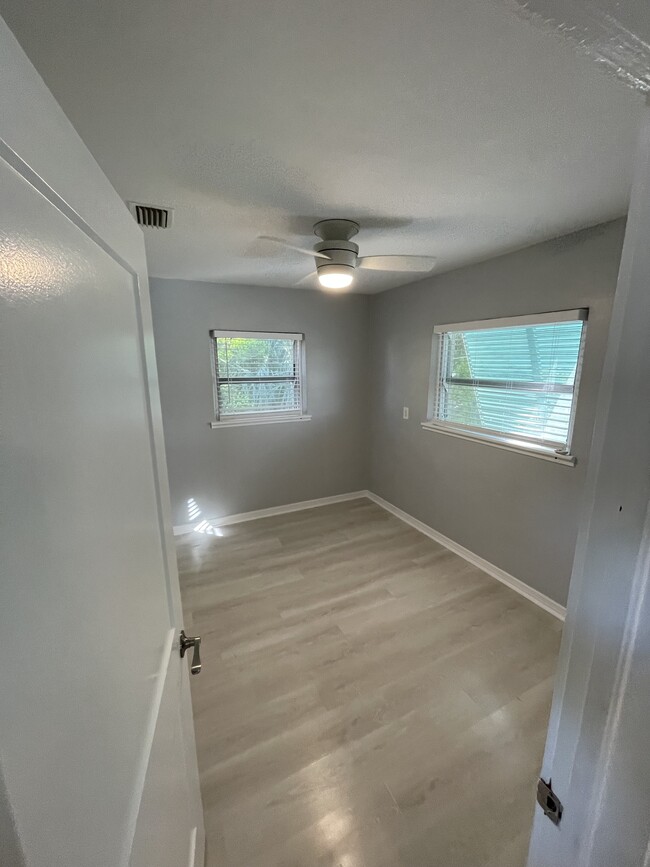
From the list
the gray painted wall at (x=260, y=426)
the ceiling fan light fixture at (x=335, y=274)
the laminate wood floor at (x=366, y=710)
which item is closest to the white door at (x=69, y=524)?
the laminate wood floor at (x=366, y=710)

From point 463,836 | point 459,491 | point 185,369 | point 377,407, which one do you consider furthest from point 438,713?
point 185,369

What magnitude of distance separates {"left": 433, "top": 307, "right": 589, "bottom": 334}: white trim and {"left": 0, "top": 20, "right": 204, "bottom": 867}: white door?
2.25m

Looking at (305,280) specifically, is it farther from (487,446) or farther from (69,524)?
(69,524)

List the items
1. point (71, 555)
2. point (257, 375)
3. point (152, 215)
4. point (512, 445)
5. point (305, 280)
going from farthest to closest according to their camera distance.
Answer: point (257, 375)
point (305, 280)
point (512, 445)
point (152, 215)
point (71, 555)

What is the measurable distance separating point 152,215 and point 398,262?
1193 millimetres

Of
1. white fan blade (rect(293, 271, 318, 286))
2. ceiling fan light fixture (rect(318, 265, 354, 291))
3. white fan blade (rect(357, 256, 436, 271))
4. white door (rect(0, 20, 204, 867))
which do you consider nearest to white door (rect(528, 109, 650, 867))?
white door (rect(0, 20, 204, 867))

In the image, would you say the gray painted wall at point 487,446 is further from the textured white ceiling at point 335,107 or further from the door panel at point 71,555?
the door panel at point 71,555

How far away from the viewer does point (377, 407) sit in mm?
3779

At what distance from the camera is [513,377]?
2418 mm

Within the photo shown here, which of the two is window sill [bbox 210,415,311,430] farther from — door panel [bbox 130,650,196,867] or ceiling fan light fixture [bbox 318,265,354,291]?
door panel [bbox 130,650,196,867]

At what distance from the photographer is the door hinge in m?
0.58

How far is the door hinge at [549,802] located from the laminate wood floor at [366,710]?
92 centimetres

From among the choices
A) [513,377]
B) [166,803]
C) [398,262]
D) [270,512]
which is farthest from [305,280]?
[166,803]

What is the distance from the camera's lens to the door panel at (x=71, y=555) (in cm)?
31
